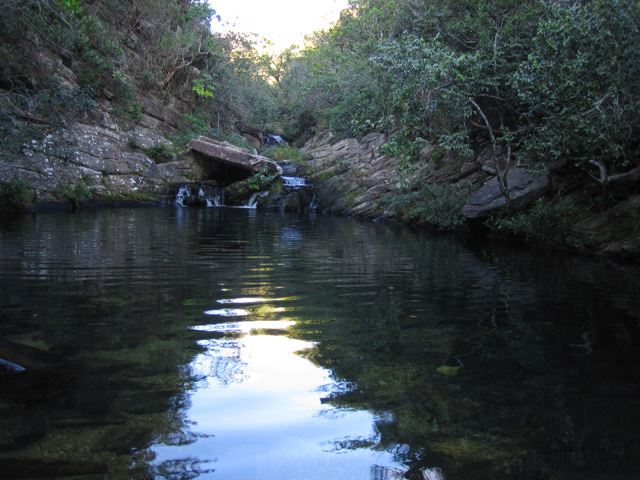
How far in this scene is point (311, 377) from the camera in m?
3.38

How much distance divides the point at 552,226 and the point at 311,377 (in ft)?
36.4

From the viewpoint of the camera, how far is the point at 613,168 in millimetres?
13555

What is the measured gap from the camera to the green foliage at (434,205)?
1706cm

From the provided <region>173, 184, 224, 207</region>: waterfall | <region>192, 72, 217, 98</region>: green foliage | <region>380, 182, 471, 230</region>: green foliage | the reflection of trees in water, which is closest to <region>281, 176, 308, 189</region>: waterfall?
<region>173, 184, 224, 207</region>: waterfall

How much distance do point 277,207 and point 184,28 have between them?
1504 cm

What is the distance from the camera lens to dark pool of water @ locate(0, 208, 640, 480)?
236 centimetres

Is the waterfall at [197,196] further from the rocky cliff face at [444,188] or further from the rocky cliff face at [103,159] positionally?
the rocky cliff face at [444,188]

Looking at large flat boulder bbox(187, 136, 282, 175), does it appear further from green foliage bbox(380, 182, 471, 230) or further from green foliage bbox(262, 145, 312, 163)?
green foliage bbox(380, 182, 471, 230)

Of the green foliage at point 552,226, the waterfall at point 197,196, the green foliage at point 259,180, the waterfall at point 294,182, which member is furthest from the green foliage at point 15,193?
the green foliage at point 552,226

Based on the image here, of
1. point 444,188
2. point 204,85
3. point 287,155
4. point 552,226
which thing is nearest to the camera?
point 552,226

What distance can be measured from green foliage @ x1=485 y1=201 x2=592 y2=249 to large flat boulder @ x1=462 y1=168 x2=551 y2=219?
1249mm

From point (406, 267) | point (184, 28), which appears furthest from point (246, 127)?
point (406, 267)

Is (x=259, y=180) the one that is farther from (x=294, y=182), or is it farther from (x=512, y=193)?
(x=512, y=193)

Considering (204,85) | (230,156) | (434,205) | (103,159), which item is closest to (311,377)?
(434,205)
